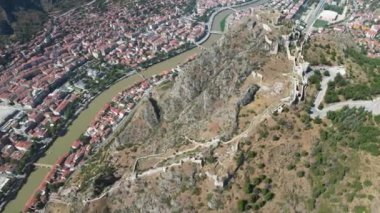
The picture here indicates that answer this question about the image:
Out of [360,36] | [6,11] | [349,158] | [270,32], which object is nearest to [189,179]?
[349,158]

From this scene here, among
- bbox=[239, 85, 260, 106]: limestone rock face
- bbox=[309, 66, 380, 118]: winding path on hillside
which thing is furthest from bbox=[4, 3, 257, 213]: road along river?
bbox=[309, 66, 380, 118]: winding path on hillside

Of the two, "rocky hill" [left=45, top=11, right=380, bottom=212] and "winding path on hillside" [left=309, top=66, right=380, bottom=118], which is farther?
"winding path on hillside" [left=309, top=66, right=380, bottom=118]

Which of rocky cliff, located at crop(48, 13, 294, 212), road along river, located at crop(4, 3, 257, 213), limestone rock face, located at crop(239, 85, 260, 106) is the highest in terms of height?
limestone rock face, located at crop(239, 85, 260, 106)

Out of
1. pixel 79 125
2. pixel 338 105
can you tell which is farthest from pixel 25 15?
pixel 338 105

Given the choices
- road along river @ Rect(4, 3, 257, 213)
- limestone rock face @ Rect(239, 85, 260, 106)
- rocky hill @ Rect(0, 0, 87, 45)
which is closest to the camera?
limestone rock face @ Rect(239, 85, 260, 106)

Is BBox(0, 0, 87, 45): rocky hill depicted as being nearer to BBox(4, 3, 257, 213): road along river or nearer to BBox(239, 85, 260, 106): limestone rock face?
BBox(4, 3, 257, 213): road along river

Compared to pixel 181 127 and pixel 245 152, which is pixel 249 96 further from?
pixel 181 127

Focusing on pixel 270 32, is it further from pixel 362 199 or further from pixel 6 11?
pixel 6 11

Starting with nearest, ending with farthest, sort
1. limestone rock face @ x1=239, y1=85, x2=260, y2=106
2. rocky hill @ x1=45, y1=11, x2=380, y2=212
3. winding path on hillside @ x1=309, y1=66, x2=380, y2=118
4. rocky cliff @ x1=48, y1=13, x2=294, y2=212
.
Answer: rocky hill @ x1=45, y1=11, x2=380, y2=212
winding path on hillside @ x1=309, y1=66, x2=380, y2=118
rocky cliff @ x1=48, y1=13, x2=294, y2=212
limestone rock face @ x1=239, y1=85, x2=260, y2=106
